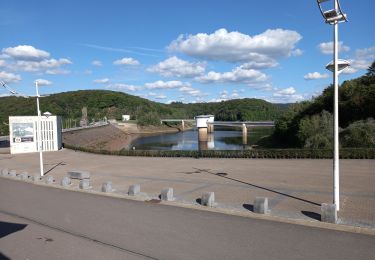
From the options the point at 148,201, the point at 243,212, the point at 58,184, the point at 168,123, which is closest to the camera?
the point at 243,212

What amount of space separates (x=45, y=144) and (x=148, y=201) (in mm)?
33155

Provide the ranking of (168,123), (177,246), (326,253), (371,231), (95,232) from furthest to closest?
(168,123) → (95,232) → (371,231) → (177,246) → (326,253)

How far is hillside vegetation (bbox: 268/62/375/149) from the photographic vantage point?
3166 cm

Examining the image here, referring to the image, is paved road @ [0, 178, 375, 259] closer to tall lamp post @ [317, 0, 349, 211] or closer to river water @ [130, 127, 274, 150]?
tall lamp post @ [317, 0, 349, 211]

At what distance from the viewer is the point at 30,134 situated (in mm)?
41312

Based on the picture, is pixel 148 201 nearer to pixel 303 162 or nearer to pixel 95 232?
pixel 95 232

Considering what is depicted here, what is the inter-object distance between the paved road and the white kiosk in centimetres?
2907

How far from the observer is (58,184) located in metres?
18.5

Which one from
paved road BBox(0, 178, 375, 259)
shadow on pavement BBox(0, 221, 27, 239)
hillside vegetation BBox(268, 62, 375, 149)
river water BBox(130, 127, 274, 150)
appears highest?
hillside vegetation BBox(268, 62, 375, 149)

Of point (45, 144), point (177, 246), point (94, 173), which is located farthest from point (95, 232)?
point (45, 144)

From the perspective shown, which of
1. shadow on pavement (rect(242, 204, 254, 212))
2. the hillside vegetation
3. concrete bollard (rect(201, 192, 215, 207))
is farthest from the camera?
the hillside vegetation

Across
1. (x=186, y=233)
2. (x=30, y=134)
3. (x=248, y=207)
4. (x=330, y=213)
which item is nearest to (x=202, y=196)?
(x=248, y=207)

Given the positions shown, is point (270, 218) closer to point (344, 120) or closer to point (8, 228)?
point (8, 228)

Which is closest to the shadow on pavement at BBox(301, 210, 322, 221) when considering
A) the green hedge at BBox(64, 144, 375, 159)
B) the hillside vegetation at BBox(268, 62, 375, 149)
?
the green hedge at BBox(64, 144, 375, 159)
